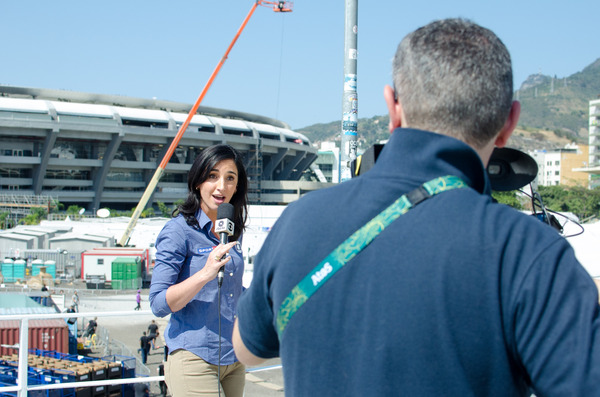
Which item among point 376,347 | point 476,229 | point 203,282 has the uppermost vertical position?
point 476,229

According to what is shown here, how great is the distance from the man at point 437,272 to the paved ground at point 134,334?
11.8 m

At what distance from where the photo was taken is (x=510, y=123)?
116cm

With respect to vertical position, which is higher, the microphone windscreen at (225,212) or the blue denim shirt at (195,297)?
the microphone windscreen at (225,212)

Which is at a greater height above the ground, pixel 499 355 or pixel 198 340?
pixel 499 355

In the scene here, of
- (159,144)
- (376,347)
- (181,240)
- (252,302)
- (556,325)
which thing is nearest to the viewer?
(556,325)

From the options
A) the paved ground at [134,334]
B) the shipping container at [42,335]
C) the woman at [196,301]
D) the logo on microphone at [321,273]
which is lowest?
the paved ground at [134,334]

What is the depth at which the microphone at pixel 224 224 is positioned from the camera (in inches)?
99.2

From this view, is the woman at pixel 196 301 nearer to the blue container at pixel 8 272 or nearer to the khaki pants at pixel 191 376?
the khaki pants at pixel 191 376

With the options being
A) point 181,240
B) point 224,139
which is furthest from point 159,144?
point 181,240

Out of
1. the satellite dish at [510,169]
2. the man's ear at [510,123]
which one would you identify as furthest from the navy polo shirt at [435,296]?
the satellite dish at [510,169]

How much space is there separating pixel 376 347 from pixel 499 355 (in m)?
0.22

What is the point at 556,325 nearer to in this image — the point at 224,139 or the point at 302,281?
the point at 302,281

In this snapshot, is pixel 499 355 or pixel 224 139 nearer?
pixel 499 355

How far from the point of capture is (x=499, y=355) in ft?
3.18
